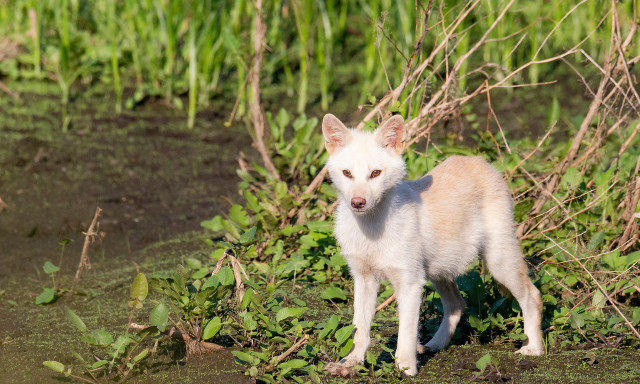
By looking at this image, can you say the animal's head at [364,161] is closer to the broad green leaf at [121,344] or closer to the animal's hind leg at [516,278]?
the animal's hind leg at [516,278]

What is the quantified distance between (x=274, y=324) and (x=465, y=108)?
8.87ft

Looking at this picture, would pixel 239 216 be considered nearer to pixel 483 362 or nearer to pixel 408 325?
pixel 408 325

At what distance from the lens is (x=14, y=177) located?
24.3ft

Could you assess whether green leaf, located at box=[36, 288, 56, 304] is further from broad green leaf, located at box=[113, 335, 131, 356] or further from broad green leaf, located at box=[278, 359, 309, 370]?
broad green leaf, located at box=[278, 359, 309, 370]

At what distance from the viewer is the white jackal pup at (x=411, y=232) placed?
4035mm

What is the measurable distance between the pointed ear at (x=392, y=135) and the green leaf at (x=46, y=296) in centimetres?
240

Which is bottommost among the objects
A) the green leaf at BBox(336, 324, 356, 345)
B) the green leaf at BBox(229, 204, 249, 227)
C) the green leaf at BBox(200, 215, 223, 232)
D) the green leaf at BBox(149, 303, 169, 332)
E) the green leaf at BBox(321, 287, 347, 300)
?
the green leaf at BBox(200, 215, 223, 232)

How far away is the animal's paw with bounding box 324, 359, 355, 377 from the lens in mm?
4016

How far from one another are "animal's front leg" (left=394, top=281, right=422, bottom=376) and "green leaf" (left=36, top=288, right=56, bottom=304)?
7.72 feet

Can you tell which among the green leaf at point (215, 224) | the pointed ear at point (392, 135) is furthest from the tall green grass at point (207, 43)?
the pointed ear at point (392, 135)

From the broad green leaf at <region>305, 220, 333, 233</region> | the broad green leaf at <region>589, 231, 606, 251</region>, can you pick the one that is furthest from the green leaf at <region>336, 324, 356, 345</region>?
the broad green leaf at <region>589, 231, 606, 251</region>

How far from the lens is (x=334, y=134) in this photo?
4191mm

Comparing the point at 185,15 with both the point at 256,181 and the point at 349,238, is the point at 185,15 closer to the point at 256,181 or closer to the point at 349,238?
the point at 256,181

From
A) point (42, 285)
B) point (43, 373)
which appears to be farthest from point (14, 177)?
point (43, 373)
